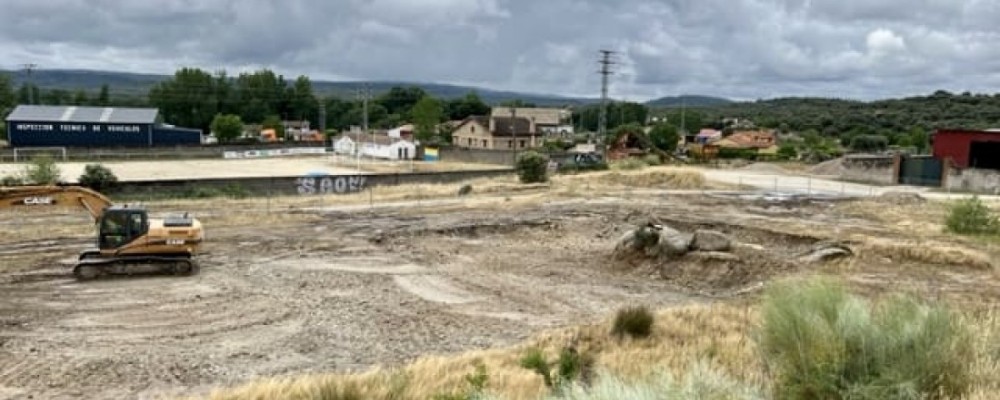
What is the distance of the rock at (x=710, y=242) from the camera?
1054 inches

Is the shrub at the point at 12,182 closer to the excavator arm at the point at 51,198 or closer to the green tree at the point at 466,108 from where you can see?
the excavator arm at the point at 51,198

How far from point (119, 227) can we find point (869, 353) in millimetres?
21725

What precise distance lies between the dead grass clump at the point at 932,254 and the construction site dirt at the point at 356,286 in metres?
0.08

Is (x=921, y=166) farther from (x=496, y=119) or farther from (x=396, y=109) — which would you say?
(x=396, y=109)

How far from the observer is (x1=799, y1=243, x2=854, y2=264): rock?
85.1ft

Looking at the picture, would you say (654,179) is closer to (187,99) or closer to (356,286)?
(356,286)

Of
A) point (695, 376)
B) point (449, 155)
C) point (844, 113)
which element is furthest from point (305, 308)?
point (844, 113)

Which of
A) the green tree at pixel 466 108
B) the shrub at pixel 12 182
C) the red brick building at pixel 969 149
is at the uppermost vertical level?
the green tree at pixel 466 108

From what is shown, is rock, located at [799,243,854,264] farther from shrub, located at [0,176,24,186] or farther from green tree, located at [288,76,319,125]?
green tree, located at [288,76,319,125]

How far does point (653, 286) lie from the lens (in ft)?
80.4

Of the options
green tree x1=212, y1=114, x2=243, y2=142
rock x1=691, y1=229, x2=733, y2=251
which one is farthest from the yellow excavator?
green tree x1=212, y1=114, x2=243, y2=142

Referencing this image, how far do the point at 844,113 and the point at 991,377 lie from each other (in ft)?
589

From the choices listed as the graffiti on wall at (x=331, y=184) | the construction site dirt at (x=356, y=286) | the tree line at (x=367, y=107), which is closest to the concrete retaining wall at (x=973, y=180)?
the construction site dirt at (x=356, y=286)

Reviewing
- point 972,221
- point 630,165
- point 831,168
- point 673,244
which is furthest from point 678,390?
point 831,168
